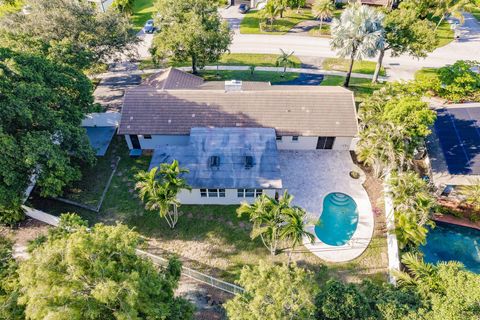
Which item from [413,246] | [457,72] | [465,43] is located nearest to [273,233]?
[413,246]

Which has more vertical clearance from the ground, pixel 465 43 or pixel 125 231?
pixel 125 231

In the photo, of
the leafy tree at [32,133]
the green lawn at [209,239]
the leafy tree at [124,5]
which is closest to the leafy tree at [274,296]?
the green lawn at [209,239]

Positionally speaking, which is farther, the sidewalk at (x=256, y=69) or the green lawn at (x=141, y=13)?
the green lawn at (x=141, y=13)

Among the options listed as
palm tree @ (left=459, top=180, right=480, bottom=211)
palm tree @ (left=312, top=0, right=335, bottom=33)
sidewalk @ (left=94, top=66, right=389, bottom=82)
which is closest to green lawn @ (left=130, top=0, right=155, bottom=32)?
sidewalk @ (left=94, top=66, right=389, bottom=82)

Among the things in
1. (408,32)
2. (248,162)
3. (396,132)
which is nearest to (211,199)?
(248,162)

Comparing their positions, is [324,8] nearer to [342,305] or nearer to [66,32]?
[66,32]

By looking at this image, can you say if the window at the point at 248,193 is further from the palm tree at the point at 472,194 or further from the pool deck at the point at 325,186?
the palm tree at the point at 472,194

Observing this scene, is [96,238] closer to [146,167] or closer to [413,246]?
[146,167]
